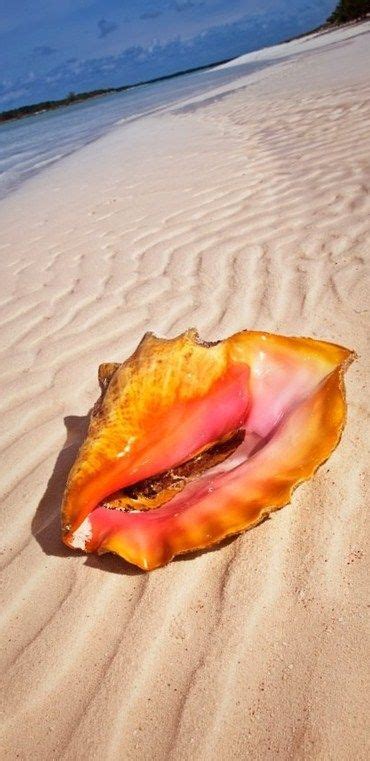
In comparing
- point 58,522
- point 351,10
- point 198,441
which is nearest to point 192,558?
point 198,441

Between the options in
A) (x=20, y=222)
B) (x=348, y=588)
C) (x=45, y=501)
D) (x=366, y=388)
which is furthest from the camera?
(x=20, y=222)

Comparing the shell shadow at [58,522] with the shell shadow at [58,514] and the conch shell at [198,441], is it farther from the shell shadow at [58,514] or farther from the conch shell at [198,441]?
the conch shell at [198,441]

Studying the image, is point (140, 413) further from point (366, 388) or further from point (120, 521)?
point (366, 388)

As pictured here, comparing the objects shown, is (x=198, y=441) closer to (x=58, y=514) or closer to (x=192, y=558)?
(x=192, y=558)

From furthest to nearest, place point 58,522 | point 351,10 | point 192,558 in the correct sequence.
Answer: point 351,10
point 58,522
point 192,558

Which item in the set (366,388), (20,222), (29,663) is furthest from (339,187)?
(29,663)

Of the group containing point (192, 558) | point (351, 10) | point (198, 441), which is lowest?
point (192, 558)
